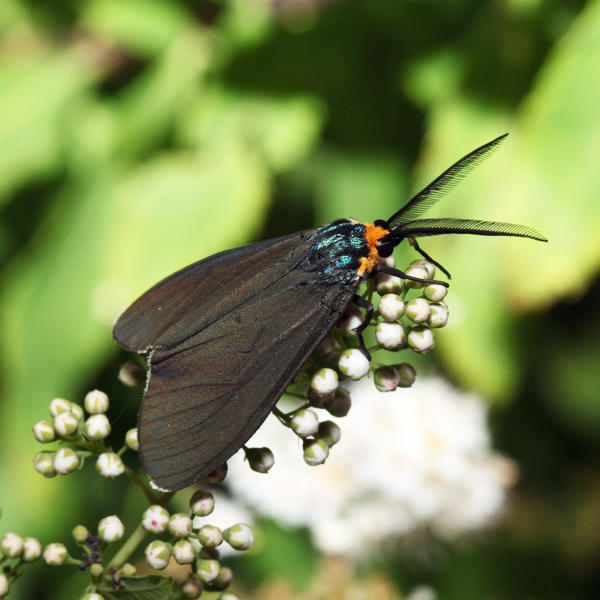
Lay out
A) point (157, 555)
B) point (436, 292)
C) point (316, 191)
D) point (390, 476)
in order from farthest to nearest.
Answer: point (316, 191)
point (390, 476)
point (436, 292)
point (157, 555)

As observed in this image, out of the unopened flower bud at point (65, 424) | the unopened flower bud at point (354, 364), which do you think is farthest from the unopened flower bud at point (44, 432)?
the unopened flower bud at point (354, 364)

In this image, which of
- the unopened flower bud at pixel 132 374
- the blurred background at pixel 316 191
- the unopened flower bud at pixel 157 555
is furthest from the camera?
the blurred background at pixel 316 191

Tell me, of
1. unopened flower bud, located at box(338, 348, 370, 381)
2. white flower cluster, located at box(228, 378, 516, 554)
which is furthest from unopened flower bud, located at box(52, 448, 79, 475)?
white flower cluster, located at box(228, 378, 516, 554)

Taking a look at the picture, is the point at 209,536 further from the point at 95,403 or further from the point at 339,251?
the point at 339,251

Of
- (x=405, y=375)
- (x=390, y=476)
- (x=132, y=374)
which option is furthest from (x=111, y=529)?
(x=390, y=476)

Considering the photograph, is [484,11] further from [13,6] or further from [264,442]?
[13,6]

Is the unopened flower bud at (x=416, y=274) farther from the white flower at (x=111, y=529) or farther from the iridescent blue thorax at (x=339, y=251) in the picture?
the white flower at (x=111, y=529)
